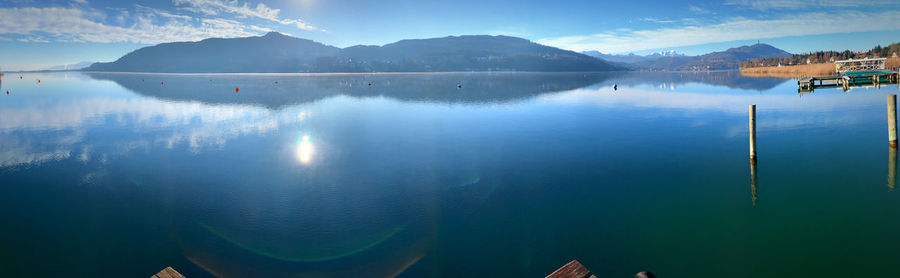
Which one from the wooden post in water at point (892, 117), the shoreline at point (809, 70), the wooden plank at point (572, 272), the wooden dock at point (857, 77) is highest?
the shoreline at point (809, 70)

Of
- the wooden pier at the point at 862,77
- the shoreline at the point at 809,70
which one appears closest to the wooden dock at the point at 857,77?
the wooden pier at the point at 862,77

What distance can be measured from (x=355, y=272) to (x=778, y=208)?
16236 mm

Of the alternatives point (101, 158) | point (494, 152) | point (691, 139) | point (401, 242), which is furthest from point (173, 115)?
point (691, 139)

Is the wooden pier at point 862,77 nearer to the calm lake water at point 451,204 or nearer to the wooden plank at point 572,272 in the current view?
the calm lake water at point 451,204

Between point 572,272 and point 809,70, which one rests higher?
point 809,70

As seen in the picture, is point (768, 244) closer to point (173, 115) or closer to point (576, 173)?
point (576, 173)

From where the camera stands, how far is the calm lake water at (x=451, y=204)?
487 inches

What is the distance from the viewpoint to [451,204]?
680 inches

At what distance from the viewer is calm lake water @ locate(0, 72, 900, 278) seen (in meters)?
12.4

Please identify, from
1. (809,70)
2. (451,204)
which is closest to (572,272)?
(451,204)

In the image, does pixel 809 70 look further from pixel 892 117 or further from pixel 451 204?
pixel 451 204

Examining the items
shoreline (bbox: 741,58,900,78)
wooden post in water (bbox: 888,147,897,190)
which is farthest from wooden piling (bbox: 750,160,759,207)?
shoreline (bbox: 741,58,900,78)

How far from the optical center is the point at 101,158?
87.4 feet

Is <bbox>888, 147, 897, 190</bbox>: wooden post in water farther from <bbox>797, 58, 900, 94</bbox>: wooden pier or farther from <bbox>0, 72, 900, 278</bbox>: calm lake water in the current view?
<bbox>797, 58, 900, 94</bbox>: wooden pier
